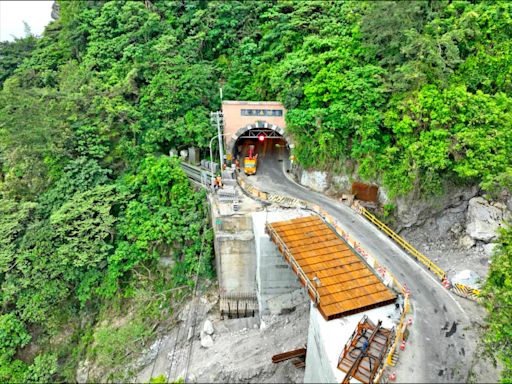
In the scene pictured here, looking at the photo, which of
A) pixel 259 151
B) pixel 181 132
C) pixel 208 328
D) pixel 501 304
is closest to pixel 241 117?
pixel 181 132

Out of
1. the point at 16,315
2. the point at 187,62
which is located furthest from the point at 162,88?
the point at 16,315

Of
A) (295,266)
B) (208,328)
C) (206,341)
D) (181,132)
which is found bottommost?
(206,341)

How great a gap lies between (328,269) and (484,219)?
36.1 ft

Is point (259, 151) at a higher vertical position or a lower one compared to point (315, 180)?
higher

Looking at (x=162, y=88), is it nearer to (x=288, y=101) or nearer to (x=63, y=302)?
(x=288, y=101)

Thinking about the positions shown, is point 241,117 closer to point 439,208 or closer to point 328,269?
point 328,269

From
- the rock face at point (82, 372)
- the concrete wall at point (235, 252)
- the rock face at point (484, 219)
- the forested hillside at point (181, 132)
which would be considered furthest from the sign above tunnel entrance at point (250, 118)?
the rock face at point (82, 372)

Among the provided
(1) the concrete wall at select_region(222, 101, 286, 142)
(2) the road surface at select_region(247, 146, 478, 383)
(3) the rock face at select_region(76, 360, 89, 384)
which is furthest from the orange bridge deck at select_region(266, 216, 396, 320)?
(3) the rock face at select_region(76, 360, 89, 384)

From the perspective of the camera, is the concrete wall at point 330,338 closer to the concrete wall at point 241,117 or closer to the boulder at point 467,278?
the boulder at point 467,278

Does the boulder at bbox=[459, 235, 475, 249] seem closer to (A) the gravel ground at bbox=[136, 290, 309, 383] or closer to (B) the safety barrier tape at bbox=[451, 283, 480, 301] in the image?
(B) the safety barrier tape at bbox=[451, 283, 480, 301]

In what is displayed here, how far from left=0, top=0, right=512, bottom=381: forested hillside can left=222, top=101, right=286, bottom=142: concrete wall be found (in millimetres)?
1359

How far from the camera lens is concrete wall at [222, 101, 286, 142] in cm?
2731

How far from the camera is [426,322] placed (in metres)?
14.4

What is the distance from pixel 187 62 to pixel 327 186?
16371mm
